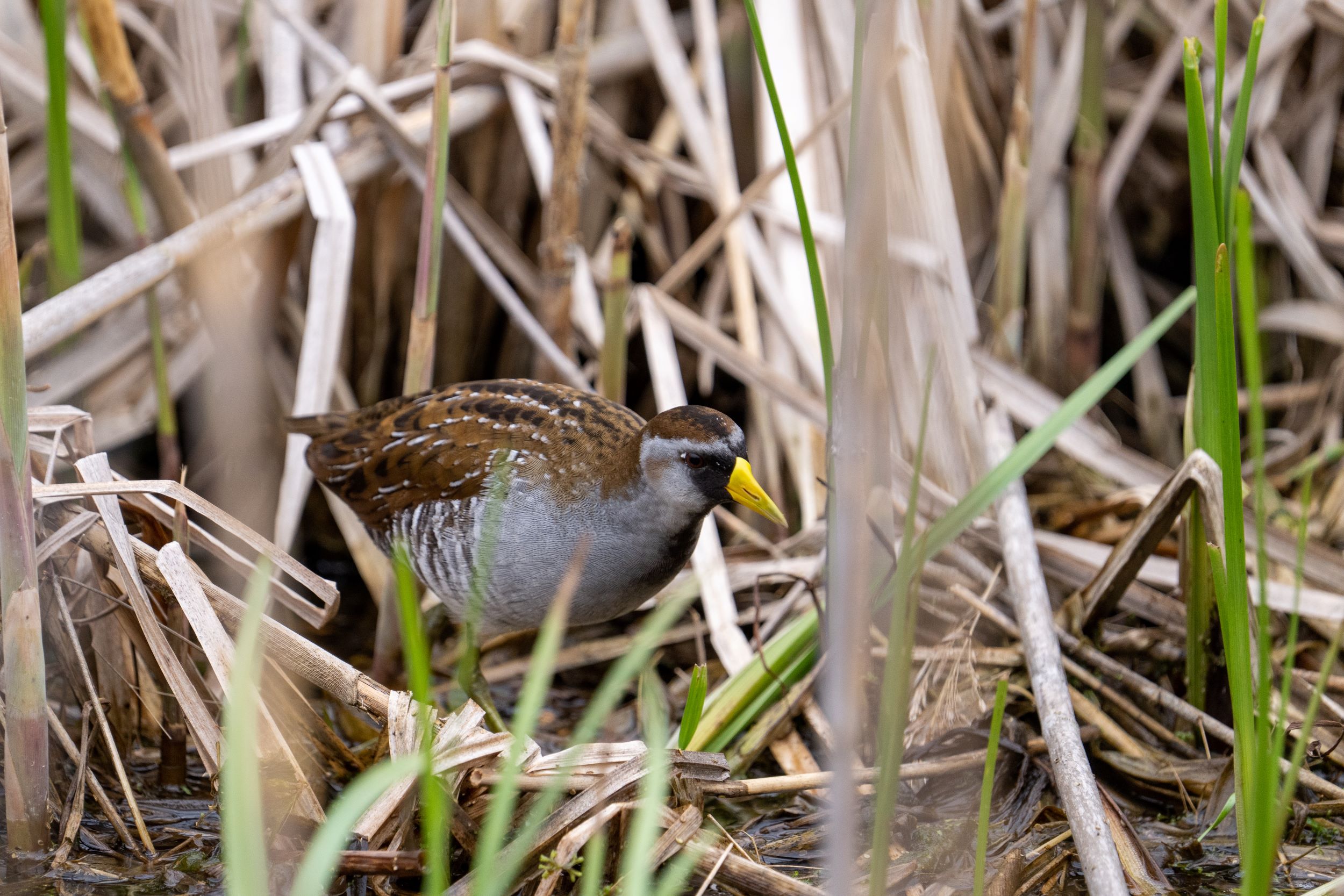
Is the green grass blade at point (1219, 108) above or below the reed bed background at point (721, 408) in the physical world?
above

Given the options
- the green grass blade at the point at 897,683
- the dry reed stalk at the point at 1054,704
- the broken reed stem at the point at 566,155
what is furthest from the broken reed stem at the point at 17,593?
the dry reed stalk at the point at 1054,704

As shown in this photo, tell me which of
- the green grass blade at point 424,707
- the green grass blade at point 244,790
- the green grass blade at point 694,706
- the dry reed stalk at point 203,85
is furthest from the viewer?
the dry reed stalk at point 203,85

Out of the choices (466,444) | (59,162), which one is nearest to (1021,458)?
(466,444)

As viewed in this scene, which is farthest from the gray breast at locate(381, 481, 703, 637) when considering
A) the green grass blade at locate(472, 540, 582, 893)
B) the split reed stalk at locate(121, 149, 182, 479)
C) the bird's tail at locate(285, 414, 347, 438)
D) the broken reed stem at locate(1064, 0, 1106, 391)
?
the broken reed stem at locate(1064, 0, 1106, 391)

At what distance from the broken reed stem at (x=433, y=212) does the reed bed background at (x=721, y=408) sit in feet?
0.04

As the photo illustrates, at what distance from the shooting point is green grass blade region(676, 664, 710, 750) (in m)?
1.80

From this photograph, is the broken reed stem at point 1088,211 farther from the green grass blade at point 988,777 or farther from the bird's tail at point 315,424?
the green grass blade at point 988,777

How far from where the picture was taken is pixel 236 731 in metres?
1.04

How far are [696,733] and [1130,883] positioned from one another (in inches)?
32.3

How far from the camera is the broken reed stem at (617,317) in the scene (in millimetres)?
2838

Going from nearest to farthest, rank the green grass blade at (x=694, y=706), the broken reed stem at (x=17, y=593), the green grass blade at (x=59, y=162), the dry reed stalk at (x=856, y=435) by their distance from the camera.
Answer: the dry reed stalk at (x=856, y=435) → the broken reed stem at (x=17, y=593) → the green grass blade at (x=694, y=706) → the green grass blade at (x=59, y=162)

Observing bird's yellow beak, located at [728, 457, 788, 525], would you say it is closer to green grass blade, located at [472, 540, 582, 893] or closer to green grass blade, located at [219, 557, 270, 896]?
green grass blade, located at [472, 540, 582, 893]

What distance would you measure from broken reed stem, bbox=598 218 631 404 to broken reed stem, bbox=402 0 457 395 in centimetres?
47

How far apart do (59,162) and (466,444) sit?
100 centimetres
